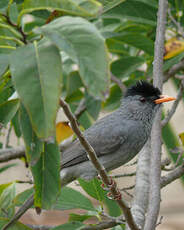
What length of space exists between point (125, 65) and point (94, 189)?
56.5 inches

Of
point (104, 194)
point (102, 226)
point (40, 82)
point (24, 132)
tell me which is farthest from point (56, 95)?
point (104, 194)

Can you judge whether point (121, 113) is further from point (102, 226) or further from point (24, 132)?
point (24, 132)

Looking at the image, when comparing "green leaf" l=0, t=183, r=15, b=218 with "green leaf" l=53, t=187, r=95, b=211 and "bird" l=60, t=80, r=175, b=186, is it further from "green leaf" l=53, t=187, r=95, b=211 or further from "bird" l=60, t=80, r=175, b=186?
"bird" l=60, t=80, r=175, b=186

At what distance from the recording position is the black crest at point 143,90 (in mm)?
3975

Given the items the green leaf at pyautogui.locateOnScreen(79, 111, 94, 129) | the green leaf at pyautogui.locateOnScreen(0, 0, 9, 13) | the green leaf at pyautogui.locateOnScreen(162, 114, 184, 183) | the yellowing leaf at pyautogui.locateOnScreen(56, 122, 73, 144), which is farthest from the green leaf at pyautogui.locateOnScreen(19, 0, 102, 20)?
the green leaf at pyautogui.locateOnScreen(79, 111, 94, 129)

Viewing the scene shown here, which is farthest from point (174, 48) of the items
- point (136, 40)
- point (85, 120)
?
point (85, 120)

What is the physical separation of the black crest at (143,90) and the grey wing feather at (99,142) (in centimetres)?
34

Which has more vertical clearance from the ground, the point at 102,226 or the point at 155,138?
the point at 155,138

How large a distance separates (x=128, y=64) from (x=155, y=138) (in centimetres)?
121

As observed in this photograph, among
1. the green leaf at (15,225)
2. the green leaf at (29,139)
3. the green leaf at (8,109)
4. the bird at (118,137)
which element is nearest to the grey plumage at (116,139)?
the bird at (118,137)

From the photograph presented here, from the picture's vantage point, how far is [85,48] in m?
1.65

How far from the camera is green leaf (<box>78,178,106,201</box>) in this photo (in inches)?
141

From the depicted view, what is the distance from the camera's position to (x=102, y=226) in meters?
3.31

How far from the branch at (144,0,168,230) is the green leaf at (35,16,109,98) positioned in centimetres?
159
